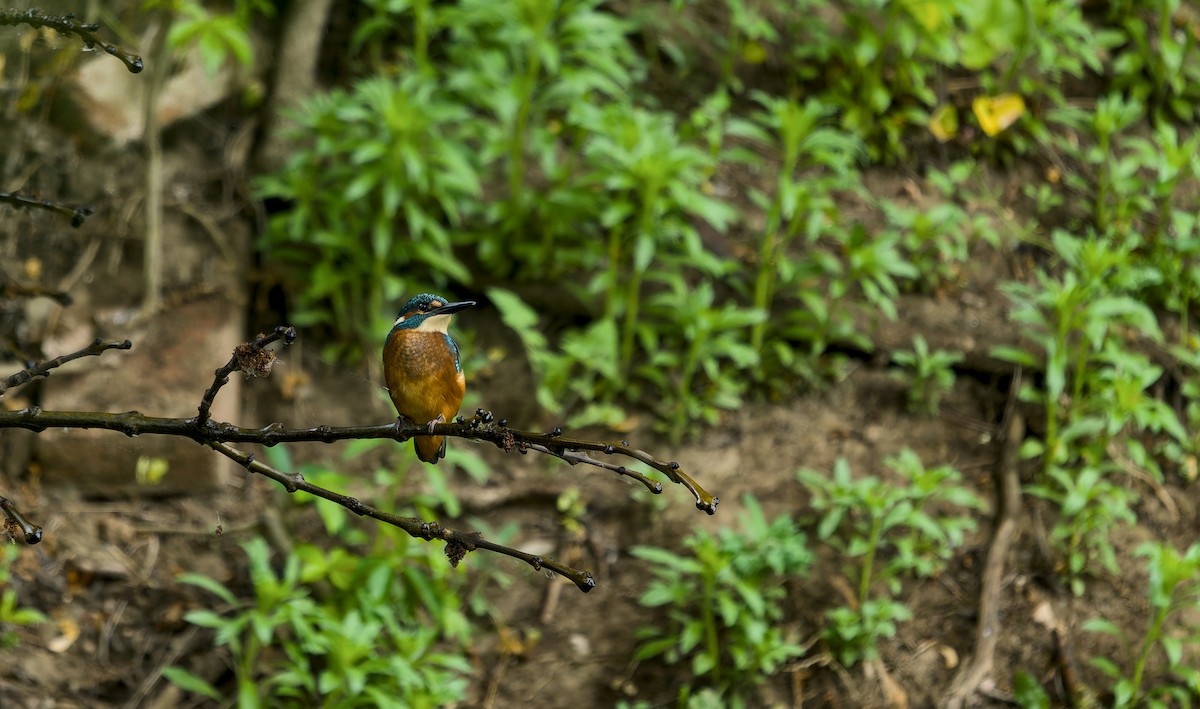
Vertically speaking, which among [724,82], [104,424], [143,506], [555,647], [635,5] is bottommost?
[555,647]

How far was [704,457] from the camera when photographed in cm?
535

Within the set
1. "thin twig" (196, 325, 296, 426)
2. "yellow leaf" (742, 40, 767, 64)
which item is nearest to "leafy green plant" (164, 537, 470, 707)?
"thin twig" (196, 325, 296, 426)

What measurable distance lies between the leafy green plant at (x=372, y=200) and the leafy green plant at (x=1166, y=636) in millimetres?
3248

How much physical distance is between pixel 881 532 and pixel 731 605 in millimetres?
829

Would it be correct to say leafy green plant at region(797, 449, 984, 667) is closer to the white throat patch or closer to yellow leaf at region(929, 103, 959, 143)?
yellow leaf at region(929, 103, 959, 143)

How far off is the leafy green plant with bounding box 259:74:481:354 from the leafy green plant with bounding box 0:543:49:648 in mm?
1591

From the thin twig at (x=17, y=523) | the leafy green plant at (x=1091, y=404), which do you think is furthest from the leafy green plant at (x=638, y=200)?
the thin twig at (x=17, y=523)

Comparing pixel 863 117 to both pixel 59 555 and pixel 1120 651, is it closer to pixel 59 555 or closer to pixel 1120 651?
pixel 1120 651

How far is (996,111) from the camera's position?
6230mm

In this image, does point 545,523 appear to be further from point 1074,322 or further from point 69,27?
point 69,27

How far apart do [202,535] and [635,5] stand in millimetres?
3789

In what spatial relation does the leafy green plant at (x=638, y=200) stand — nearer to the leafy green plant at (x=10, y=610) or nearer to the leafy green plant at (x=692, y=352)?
the leafy green plant at (x=692, y=352)

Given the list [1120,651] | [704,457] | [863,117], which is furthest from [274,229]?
[1120,651]

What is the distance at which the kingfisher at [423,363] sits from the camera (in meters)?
2.31
